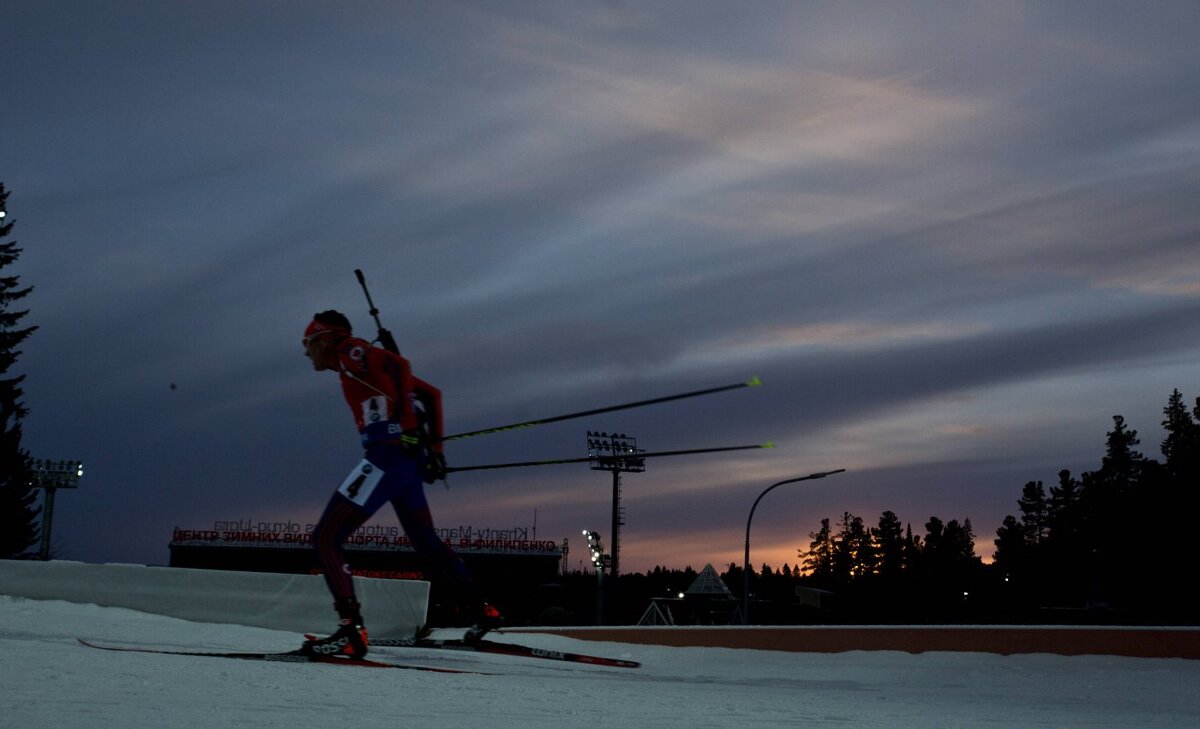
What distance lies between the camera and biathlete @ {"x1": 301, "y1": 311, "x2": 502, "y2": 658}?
830cm

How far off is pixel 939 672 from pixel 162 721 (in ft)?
28.8

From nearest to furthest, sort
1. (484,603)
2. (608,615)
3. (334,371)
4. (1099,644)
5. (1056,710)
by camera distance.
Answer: (1056,710)
(334,371)
(484,603)
(1099,644)
(608,615)

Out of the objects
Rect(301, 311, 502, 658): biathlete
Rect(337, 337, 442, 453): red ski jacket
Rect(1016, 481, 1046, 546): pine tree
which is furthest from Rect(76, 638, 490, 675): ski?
Rect(1016, 481, 1046, 546): pine tree

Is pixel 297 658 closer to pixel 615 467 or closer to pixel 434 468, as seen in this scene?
pixel 434 468

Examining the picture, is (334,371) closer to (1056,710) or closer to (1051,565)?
(1056,710)

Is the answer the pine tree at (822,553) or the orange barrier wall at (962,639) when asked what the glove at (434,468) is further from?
the pine tree at (822,553)

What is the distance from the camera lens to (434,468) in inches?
349

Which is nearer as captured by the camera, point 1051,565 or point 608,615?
point 608,615

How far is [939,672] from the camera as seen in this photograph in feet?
37.0

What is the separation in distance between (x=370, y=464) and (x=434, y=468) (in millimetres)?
564

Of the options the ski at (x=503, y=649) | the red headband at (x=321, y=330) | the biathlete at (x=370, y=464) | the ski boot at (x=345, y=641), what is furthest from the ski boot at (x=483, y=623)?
the red headband at (x=321, y=330)

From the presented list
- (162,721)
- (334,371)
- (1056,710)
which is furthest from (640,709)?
(334,371)

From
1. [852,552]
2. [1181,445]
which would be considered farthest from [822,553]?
[1181,445]

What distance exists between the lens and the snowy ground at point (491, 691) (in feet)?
15.5
